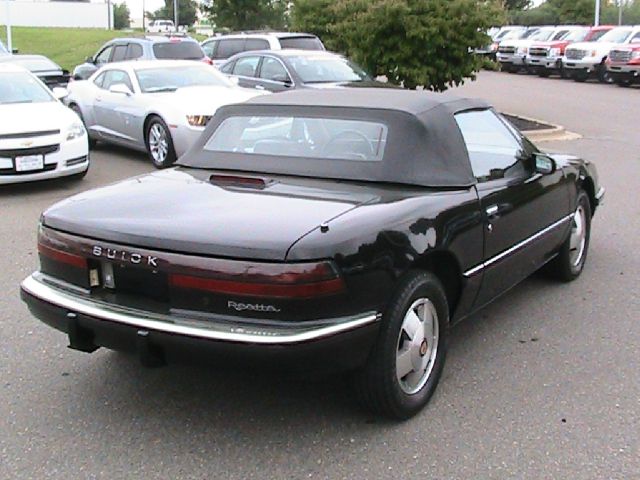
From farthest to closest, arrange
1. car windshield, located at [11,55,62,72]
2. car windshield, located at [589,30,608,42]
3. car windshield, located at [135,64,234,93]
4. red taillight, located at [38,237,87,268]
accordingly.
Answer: car windshield, located at [589,30,608,42]
car windshield, located at [11,55,62,72]
car windshield, located at [135,64,234,93]
red taillight, located at [38,237,87,268]

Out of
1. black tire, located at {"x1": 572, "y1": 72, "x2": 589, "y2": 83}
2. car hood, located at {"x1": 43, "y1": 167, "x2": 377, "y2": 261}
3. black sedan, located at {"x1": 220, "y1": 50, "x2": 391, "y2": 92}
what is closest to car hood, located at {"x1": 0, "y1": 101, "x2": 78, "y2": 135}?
black sedan, located at {"x1": 220, "y1": 50, "x2": 391, "y2": 92}

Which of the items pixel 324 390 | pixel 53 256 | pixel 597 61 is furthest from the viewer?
pixel 597 61

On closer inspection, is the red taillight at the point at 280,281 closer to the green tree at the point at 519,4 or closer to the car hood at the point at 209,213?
the car hood at the point at 209,213

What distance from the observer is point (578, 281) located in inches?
228

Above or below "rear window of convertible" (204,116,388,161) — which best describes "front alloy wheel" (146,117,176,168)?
below

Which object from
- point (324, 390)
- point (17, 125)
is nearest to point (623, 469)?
point (324, 390)

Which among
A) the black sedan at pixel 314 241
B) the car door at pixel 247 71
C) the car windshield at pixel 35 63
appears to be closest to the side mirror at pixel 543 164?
the black sedan at pixel 314 241

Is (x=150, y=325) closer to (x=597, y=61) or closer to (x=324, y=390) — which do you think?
(x=324, y=390)

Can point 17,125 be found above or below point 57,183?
above

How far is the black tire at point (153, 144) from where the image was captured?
34.1 ft

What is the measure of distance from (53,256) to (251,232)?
1.09 metres

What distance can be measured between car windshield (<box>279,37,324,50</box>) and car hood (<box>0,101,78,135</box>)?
8.32 m

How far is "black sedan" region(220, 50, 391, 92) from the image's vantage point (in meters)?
13.3

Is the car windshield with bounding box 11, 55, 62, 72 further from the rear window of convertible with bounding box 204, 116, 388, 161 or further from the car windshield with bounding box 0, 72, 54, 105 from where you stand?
the rear window of convertible with bounding box 204, 116, 388, 161
